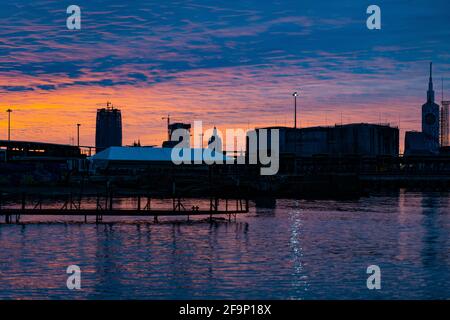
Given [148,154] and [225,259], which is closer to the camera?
→ [225,259]

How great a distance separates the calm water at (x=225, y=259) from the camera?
121 feet

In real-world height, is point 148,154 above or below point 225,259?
above

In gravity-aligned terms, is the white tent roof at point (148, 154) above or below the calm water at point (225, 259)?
above

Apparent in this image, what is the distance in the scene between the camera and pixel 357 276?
41.6 m

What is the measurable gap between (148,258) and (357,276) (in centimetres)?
1575

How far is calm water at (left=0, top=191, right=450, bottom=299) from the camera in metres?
36.9

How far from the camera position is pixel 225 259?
48531 mm

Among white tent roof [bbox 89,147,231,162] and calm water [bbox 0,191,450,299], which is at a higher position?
white tent roof [bbox 89,147,231,162]

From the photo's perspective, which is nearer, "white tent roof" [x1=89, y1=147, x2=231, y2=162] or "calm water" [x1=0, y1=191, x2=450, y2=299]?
"calm water" [x1=0, y1=191, x2=450, y2=299]
